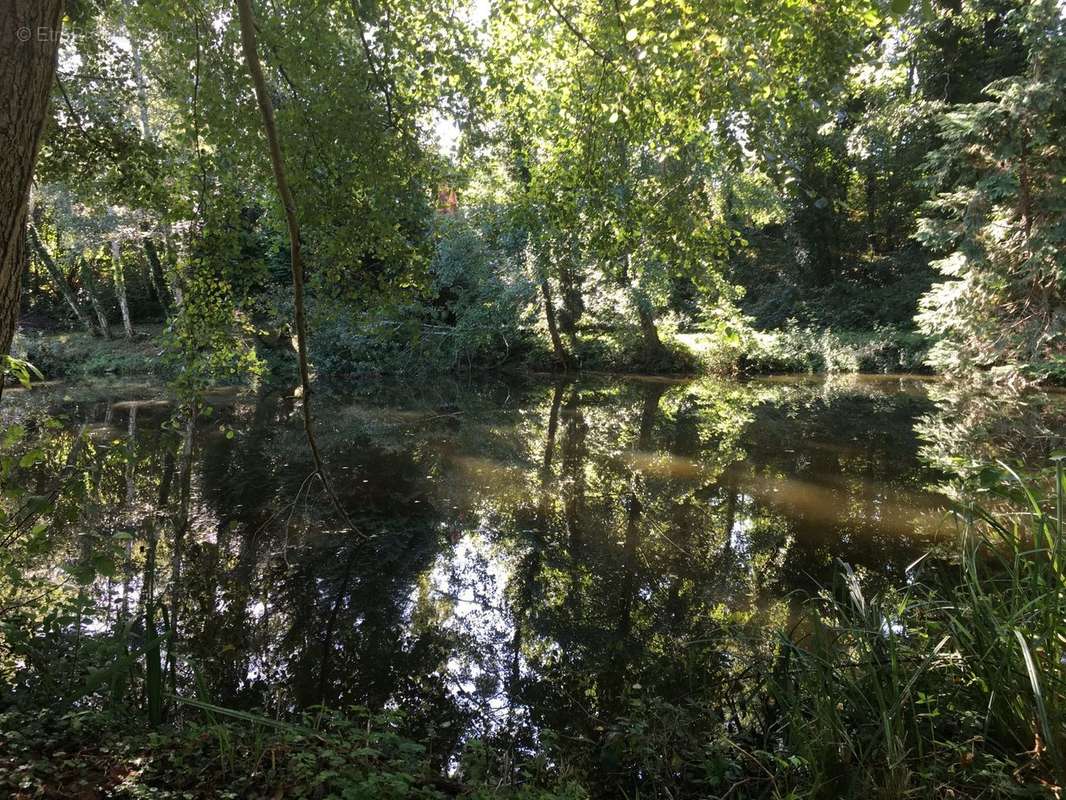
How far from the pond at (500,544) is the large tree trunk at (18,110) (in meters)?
1.14

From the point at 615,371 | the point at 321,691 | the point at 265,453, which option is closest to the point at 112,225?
the point at 265,453

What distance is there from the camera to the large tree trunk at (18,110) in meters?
2.33

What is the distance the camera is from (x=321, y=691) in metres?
4.08

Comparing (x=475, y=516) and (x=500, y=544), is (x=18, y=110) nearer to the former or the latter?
(x=500, y=544)

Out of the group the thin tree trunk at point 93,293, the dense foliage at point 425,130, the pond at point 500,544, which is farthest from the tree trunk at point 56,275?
the dense foliage at point 425,130

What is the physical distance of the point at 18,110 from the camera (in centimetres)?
237

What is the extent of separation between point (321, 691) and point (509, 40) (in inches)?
191

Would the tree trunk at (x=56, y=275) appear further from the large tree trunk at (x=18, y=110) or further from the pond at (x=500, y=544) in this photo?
the large tree trunk at (x=18, y=110)

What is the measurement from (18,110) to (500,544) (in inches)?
204

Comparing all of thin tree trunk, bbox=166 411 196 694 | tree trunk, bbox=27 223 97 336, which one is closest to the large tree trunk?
→ thin tree trunk, bbox=166 411 196 694

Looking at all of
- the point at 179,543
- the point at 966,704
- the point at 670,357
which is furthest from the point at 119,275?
the point at 966,704

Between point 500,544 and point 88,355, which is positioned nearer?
point 500,544
